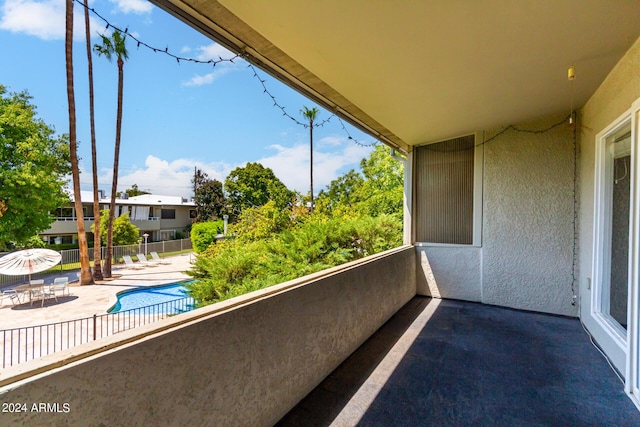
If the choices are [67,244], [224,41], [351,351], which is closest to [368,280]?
[351,351]

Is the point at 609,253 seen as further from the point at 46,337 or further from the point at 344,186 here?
the point at 344,186

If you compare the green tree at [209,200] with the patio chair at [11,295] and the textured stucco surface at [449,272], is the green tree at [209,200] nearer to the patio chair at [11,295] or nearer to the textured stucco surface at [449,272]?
the textured stucco surface at [449,272]

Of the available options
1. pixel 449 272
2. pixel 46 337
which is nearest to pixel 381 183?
pixel 449 272

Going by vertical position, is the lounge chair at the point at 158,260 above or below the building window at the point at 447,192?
below

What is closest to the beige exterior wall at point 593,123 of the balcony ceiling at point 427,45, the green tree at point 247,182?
the balcony ceiling at point 427,45

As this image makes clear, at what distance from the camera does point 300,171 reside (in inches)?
720

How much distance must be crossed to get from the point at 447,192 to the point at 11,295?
5.75 metres

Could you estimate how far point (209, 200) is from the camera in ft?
84.8

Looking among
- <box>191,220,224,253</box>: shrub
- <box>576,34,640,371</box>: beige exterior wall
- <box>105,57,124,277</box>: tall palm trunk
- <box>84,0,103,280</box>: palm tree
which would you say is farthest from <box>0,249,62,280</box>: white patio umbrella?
<box>191,220,224,253</box>: shrub

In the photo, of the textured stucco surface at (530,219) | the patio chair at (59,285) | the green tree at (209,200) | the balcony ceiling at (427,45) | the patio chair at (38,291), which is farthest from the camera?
the green tree at (209,200)

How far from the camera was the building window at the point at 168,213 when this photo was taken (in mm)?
18014

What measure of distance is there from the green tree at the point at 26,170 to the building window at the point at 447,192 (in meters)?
5.37

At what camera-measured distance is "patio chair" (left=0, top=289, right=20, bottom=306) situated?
2.60m

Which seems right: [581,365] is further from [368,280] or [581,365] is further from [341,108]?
[341,108]
